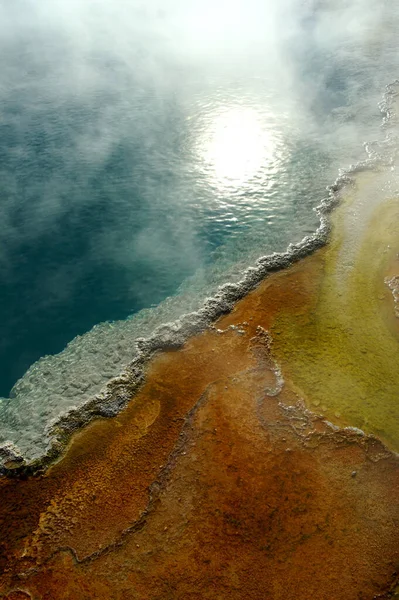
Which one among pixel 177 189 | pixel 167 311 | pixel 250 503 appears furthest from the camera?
pixel 177 189

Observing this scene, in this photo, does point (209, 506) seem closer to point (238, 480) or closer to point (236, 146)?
point (238, 480)

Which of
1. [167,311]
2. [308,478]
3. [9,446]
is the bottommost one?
[9,446]

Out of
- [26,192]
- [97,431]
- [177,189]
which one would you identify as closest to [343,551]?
[97,431]

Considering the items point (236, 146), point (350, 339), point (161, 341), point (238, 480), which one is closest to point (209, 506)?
point (238, 480)

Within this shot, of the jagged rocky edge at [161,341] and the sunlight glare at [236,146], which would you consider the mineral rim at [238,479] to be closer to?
the jagged rocky edge at [161,341]

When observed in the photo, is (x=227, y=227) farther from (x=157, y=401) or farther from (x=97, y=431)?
(x=97, y=431)

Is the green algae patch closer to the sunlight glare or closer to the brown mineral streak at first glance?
the brown mineral streak

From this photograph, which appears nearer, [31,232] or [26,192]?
[31,232]

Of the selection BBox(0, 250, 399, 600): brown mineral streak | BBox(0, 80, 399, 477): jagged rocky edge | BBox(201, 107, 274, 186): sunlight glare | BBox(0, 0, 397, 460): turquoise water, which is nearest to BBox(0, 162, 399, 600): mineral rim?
BBox(0, 250, 399, 600): brown mineral streak
